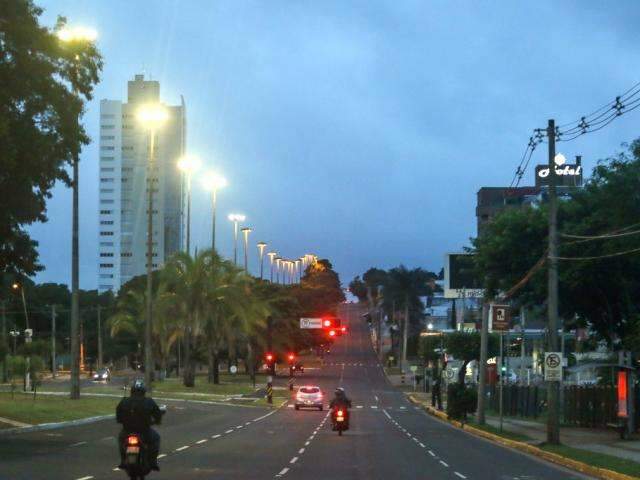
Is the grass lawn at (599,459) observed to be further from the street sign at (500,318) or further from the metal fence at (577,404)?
the metal fence at (577,404)

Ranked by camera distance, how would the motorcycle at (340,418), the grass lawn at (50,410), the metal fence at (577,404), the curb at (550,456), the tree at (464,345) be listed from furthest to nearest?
the tree at (464,345) → the metal fence at (577,404) → the grass lawn at (50,410) → the motorcycle at (340,418) → the curb at (550,456)

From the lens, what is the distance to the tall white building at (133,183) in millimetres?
124562

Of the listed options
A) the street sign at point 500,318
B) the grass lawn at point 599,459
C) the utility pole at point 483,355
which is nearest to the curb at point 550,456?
the grass lawn at point 599,459

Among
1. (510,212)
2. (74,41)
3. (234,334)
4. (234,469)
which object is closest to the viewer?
(234,469)

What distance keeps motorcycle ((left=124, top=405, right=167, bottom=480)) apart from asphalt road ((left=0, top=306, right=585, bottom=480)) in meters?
4.27

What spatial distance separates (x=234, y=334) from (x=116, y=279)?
239 feet

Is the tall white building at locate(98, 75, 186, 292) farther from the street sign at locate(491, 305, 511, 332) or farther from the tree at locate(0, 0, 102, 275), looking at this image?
the tree at locate(0, 0, 102, 275)

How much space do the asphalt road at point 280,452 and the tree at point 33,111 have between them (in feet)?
22.5

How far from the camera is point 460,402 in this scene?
48125 mm

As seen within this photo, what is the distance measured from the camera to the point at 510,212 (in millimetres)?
42094

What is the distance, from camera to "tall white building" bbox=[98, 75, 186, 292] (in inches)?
4904

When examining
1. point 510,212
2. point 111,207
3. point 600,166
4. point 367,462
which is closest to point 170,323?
point 510,212

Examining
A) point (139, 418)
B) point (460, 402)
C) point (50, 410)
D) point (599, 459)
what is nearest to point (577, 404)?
point (460, 402)

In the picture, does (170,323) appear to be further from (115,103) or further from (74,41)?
(115,103)
